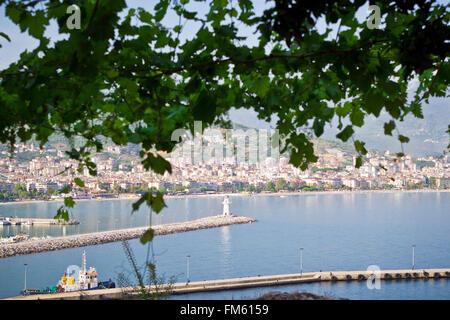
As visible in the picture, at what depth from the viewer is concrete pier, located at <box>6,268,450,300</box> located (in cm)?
1155

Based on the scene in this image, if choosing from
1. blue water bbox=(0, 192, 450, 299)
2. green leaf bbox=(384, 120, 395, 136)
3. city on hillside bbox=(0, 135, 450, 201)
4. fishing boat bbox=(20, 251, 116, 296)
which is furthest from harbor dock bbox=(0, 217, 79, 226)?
green leaf bbox=(384, 120, 395, 136)

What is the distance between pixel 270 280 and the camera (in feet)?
41.7

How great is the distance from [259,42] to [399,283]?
14135 millimetres

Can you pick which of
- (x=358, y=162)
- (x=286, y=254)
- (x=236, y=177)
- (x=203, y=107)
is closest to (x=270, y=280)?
(x=286, y=254)

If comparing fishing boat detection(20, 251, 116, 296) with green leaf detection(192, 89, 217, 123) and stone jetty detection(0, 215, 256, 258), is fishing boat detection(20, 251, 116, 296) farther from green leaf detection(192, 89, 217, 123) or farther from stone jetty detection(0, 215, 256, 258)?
green leaf detection(192, 89, 217, 123)

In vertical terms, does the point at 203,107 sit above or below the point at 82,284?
above

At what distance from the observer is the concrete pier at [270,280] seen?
11.5 metres

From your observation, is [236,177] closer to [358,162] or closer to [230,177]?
[230,177]

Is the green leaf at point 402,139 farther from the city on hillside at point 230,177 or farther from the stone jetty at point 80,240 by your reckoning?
the city on hillside at point 230,177

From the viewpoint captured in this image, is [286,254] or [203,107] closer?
[203,107]

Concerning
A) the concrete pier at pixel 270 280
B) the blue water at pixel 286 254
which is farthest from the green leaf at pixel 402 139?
the concrete pier at pixel 270 280
